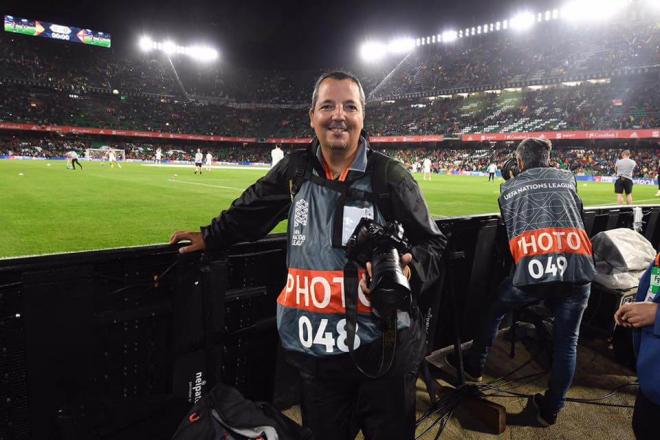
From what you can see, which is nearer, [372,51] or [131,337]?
[131,337]

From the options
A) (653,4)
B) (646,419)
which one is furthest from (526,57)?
(646,419)

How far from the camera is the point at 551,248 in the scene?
276 cm

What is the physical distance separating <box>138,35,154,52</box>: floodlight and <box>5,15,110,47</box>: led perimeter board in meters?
4.44

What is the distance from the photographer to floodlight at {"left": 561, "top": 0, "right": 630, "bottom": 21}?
44.7 meters

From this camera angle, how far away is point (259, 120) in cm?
6469

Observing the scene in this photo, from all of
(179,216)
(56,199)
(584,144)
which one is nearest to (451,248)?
(179,216)

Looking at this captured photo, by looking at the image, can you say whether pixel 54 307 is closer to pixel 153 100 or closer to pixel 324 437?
pixel 324 437

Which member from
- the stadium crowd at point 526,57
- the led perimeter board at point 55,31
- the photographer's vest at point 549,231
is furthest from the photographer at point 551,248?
the led perimeter board at point 55,31

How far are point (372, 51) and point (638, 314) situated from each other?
226 ft

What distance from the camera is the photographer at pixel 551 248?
2.75 meters

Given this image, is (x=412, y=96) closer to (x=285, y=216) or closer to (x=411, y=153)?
(x=411, y=153)

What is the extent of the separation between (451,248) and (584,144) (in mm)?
41026

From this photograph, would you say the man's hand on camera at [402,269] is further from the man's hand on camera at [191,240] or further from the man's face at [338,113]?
the man's hand on camera at [191,240]

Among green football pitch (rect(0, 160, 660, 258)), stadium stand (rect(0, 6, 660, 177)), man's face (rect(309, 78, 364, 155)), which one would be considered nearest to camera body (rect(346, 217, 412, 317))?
man's face (rect(309, 78, 364, 155))
